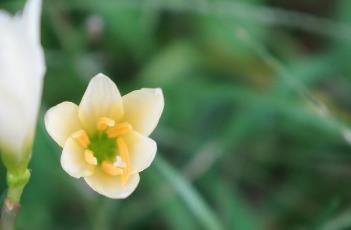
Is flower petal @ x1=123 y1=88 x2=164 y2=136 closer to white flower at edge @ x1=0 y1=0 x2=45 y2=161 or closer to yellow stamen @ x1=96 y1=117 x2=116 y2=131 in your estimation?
yellow stamen @ x1=96 y1=117 x2=116 y2=131

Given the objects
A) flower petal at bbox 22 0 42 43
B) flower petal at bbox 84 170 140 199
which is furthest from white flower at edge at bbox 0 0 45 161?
flower petal at bbox 84 170 140 199

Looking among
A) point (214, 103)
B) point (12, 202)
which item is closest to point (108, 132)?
point (12, 202)

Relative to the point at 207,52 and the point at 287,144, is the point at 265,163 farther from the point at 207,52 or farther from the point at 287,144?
the point at 207,52

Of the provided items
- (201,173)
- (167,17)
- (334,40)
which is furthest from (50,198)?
(334,40)

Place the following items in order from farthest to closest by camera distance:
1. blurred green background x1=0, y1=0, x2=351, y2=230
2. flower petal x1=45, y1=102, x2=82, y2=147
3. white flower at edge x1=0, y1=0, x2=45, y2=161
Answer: blurred green background x1=0, y1=0, x2=351, y2=230 → flower petal x1=45, y1=102, x2=82, y2=147 → white flower at edge x1=0, y1=0, x2=45, y2=161

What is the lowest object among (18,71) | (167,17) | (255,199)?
(255,199)

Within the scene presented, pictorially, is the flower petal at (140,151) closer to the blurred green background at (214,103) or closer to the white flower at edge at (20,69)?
the white flower at edge at (20,69)
